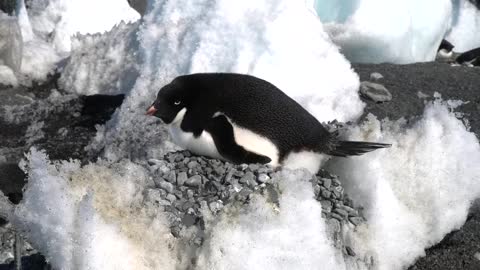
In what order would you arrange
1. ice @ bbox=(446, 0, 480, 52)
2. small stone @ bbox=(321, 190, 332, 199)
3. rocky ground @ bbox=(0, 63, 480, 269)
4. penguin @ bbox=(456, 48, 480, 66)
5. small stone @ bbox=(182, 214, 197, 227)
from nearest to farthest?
small stone @ bbox=(182, 214, 197, 227), rocky ground @ bbox=(0, 63, 480, 269), small stone @ bbox=(321, 190, 332, 199), penguin @ bbox=(456, 48, 480, 66), ice @ bbox=(446, 0, 480, 52)

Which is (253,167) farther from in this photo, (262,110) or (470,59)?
(470,59)

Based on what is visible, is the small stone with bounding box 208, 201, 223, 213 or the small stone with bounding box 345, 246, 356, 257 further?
the small stone with bounding box 345, 246, 356, 257

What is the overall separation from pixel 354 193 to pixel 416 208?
277 millimetres

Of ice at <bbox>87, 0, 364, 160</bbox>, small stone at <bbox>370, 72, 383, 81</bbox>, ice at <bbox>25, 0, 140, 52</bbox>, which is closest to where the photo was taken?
ice at <bbox>87, 0, 364, 160</bbox>

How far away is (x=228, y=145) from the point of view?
6.97ft

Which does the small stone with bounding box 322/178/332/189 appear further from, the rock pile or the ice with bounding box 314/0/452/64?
the ice with bounding box 314/0/452/64

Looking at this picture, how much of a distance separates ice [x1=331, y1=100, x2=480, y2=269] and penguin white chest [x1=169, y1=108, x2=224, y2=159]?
445 millimetres

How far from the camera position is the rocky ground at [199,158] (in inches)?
75.4

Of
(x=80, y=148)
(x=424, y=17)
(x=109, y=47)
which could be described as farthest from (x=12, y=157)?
(x=424, y=17)

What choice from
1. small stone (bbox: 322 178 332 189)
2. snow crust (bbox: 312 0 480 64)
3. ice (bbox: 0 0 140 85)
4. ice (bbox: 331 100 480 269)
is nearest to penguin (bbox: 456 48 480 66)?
snow crust (bbox: 312 0 480 64)

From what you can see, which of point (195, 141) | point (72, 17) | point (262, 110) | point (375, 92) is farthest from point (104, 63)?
point (262, 110)

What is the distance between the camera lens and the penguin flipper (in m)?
2.12

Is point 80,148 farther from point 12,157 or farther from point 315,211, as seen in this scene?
point 315,211

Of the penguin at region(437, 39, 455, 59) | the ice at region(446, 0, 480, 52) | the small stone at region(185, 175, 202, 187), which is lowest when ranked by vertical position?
the ice at region(446, 0, 480, 52)
